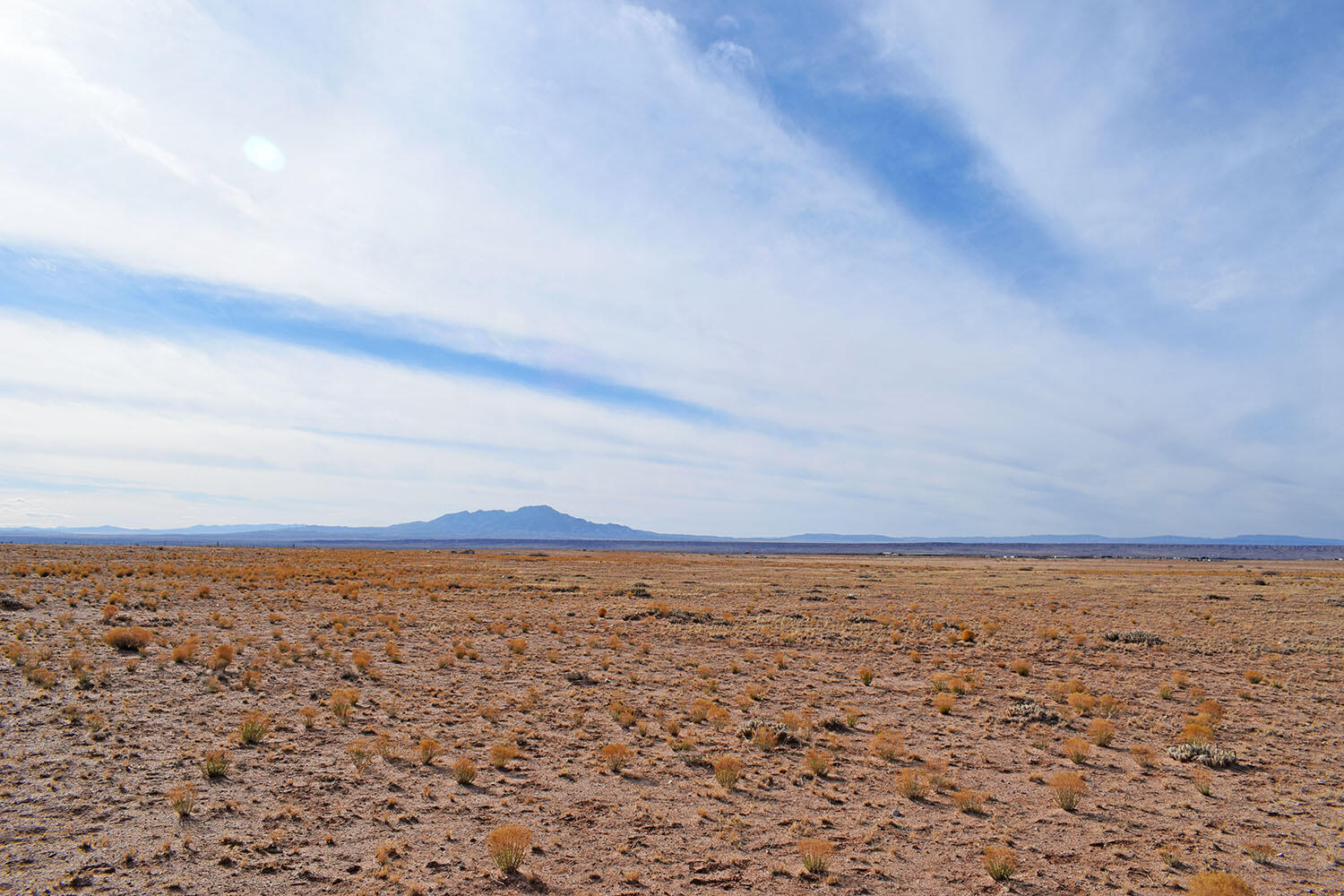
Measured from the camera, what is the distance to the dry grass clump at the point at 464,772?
11234 mm

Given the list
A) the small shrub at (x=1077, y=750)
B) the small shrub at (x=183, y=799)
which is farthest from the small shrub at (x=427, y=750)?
the small shrub at (x=1077, y=750)

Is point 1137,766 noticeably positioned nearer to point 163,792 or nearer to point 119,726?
point 163,792

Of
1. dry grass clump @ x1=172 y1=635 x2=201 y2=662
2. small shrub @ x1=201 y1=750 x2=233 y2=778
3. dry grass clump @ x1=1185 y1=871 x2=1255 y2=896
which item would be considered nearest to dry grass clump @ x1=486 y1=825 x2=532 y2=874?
small shrub @ x1=201 y1=750 x2=233 y2=778

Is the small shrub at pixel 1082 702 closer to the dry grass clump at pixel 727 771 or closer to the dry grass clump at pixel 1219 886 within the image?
the dry grass clump at pixel 1219 886

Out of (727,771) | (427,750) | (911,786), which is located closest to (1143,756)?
(911,786)

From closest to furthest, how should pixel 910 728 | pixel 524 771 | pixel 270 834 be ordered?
pixel 270 834, pixel 524 771, pixel 910 728

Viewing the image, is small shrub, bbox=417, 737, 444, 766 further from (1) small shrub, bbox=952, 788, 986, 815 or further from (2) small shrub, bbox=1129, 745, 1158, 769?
(2) small shrub, bbox=1129, 745, 1158, 769

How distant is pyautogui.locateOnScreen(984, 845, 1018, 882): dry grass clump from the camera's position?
8.50m

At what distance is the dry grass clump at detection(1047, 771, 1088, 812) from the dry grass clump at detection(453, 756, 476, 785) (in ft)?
32.3

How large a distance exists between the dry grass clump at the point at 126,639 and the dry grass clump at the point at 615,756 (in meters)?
14.1

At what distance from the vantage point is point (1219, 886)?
785 centimetres

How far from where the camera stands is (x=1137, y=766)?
1295cm

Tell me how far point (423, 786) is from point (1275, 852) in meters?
12.7

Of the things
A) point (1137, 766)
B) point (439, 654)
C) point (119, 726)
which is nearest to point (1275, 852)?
point (1137, 766)
